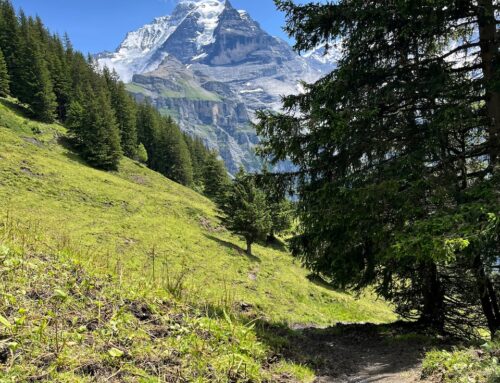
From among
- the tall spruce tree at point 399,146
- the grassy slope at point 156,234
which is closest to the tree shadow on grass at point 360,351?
the tall spruce tree at point 399,146

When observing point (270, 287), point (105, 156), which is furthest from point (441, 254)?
point (105, 156)

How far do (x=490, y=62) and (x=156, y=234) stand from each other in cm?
2542

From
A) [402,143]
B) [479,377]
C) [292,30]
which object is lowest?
[479,377]

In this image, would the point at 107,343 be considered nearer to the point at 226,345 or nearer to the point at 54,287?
the point at 54,287

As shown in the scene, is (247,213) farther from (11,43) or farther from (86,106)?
(11,43)

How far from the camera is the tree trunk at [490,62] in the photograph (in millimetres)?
7602

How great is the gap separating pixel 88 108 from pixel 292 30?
163 ft

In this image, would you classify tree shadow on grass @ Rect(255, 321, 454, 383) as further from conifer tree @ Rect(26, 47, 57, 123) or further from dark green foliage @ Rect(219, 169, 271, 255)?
conifer tree @ Rect(26, 47, 57, 123)

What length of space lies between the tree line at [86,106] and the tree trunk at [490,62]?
151 ft

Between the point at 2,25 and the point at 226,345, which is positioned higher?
the point at 2,25

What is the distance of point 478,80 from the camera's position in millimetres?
7750

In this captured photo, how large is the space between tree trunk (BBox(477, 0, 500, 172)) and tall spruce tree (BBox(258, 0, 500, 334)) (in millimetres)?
24

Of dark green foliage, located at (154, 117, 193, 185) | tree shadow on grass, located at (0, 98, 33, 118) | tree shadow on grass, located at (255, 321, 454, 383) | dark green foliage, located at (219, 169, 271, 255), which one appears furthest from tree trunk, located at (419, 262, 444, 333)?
dark green foliage, located at (154, 117, 193, 185)

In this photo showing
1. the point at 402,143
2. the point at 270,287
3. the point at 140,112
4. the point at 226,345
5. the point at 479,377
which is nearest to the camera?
the point at 479,377
